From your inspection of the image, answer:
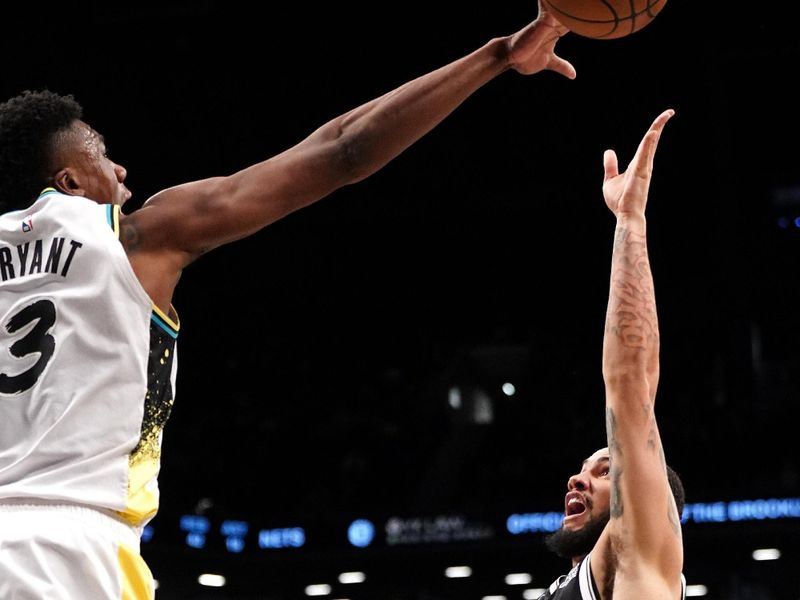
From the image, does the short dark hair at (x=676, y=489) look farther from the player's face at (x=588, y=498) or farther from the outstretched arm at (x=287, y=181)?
the outstretched arm at (x=287, y=181)

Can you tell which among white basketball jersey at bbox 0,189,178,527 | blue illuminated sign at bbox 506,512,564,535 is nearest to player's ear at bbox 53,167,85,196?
white basketball jersey at bbox 0,189,178,527

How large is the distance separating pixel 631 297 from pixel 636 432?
34 cm

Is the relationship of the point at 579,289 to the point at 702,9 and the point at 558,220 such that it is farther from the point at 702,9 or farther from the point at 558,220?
the point at 702,9

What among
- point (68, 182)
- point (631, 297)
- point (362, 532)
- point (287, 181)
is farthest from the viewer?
point (362, 532)

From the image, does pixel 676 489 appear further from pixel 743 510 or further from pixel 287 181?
pixel 743 510

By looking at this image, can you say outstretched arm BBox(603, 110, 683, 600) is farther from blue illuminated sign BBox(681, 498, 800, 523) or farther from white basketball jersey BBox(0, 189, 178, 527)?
blue illuminated sign BBox(681, 498, 800, 523)

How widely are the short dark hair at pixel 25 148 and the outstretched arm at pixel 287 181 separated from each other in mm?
246

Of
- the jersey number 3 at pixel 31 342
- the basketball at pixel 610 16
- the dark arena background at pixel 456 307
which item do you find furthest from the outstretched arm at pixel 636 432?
the dark arena background at pixel 456 307

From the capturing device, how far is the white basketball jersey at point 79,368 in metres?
1.90

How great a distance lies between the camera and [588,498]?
3244 mm

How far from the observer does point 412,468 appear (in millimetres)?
12508

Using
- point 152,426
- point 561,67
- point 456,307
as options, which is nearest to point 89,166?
point 152,426

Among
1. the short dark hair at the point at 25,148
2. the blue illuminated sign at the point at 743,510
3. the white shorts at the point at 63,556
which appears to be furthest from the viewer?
the blue illuminated sign at the point at 743,510

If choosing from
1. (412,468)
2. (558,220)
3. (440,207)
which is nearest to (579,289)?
(558,220)
